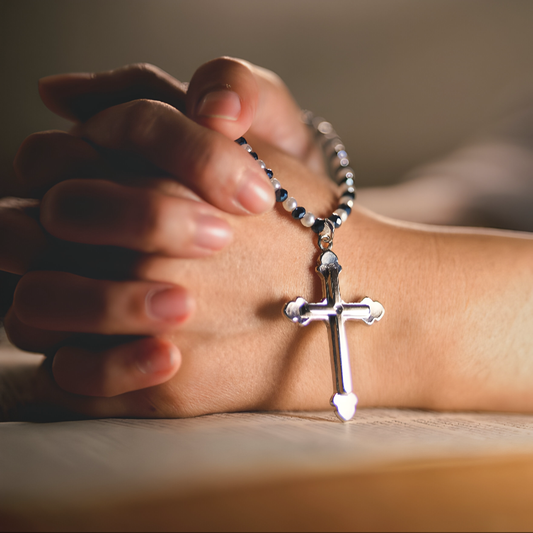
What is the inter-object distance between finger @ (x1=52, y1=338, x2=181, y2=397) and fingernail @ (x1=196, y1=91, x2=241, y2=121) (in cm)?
26

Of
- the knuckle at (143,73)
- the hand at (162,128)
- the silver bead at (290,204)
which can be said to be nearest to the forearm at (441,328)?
the silver bead at (290,204)

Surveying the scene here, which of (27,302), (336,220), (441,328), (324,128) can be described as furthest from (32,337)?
(324,128)

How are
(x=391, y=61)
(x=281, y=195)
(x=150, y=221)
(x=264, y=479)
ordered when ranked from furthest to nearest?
(x=391, y=61) → (x=281, y=195) → (x=150, y=221) → (x=264, y=479)

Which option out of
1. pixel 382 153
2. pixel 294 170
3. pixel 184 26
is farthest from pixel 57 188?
pixel 382 153

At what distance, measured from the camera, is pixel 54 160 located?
21.5 inches

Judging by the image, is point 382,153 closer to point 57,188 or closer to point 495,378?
point 495,378

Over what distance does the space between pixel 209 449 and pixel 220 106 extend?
1.18 feet

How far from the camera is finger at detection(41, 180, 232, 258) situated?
0.46 m

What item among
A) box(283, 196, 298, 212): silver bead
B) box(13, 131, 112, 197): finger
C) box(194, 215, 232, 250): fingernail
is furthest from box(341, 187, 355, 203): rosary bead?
box(13, 131, 112, 197): finger

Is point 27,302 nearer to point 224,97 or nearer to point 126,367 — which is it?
point 126,367

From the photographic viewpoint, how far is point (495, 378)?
24.3 inches

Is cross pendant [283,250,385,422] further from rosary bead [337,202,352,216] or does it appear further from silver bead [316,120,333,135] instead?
silver bead [316,120,333,135]

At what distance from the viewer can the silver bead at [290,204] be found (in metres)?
0.56

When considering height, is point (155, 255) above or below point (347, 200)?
below
